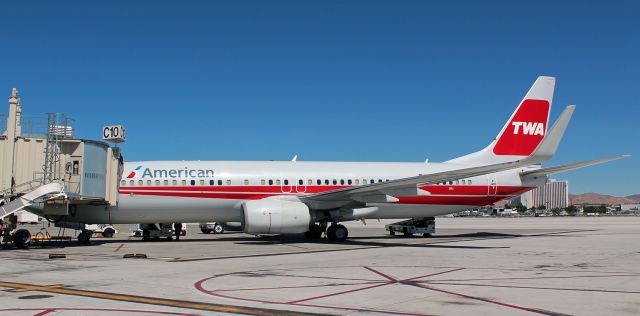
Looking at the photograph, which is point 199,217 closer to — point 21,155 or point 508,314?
point 21,155

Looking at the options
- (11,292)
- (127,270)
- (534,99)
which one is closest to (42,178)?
(127,270)

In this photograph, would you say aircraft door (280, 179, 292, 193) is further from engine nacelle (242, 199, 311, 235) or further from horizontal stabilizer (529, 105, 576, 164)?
horizontal stabilizer (529, 105, 576, 164)

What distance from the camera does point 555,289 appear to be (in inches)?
444

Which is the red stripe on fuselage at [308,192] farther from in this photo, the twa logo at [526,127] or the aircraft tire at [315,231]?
the twa logo at [526,127]

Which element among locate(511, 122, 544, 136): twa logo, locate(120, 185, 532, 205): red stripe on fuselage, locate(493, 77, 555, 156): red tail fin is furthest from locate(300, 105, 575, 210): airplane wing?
locate(511, 122, 544, 136): twa logo

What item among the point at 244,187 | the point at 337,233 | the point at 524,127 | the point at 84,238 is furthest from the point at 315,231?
the point at 524,127

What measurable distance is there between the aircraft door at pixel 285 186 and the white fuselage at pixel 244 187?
49mm

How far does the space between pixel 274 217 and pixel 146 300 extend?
15181 mm

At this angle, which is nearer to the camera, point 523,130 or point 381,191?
point 381,191

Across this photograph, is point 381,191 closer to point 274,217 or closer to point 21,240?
point 274,217

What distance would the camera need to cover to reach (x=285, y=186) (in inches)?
1126

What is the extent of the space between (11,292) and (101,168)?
15.0m

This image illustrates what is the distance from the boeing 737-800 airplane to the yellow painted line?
45.1 ft

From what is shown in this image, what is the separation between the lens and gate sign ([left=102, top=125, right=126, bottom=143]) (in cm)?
2541
